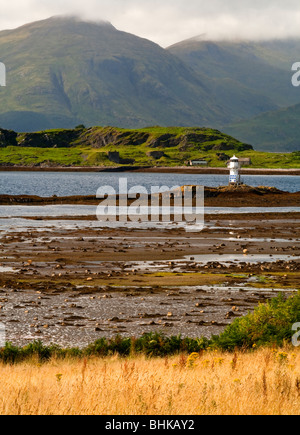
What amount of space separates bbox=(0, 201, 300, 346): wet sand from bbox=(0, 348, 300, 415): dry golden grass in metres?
5.91

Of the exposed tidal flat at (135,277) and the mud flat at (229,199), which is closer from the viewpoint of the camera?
the exposed tidal flat at (135,277)

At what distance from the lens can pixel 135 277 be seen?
32.0 m

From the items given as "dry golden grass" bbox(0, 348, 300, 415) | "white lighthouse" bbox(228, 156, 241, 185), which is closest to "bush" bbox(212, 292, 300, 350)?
"dry golden grass" bbox(0, 348, 300, 415)

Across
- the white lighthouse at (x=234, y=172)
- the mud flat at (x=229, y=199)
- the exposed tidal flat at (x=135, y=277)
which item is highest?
the white lighthouse at (x=234, y=172)

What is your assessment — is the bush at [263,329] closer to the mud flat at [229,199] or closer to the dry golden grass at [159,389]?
the dry golden grass at [159,389]

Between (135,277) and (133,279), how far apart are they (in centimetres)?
60

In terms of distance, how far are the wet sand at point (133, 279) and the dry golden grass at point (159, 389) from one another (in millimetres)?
5905

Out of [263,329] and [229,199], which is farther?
[229,199]

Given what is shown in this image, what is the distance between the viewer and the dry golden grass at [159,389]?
11.2m

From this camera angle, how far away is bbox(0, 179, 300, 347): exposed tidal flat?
22.7m

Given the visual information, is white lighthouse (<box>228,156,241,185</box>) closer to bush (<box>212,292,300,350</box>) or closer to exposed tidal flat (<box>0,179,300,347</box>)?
exposed tidal flat (<box>0,179,300,347</box>)

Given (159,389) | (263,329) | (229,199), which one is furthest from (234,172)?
(159,389)

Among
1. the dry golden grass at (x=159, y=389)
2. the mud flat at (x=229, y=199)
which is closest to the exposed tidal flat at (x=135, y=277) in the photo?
the dry golden grass at (x=159, y=389)

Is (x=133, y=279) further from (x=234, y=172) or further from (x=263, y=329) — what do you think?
(x=234, y=172)
